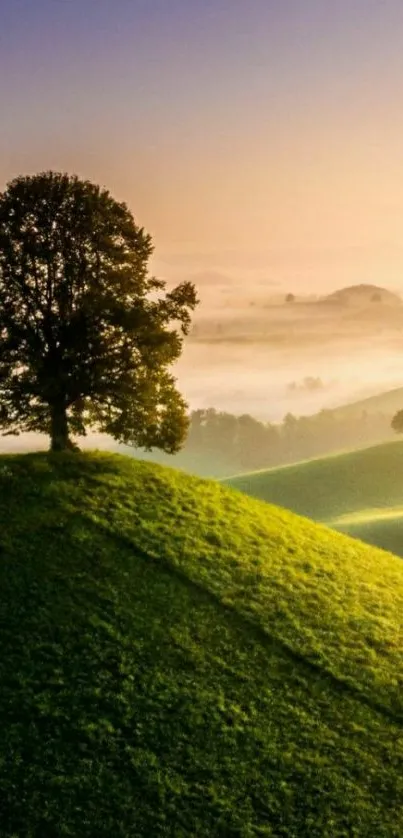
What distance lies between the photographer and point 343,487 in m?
115

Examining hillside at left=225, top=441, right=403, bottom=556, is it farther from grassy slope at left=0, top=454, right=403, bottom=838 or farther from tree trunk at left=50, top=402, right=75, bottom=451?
grassy slope at left=0, top=454, right=403, bottom=838

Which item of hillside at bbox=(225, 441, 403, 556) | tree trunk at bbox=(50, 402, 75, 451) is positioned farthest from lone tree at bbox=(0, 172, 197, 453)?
hillside at bbox=(225, 441, 403, 556)

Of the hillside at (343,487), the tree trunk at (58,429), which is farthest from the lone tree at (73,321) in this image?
the hillside at (343,487)

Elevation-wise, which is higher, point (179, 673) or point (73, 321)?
point (73, 321)

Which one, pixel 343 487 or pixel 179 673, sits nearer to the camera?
pixel 179 673


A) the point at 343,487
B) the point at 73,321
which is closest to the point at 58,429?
the point at 73,321

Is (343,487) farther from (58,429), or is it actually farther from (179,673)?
(179,673)

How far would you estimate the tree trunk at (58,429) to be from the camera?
36625 mm

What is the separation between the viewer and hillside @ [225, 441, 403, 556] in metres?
96.2

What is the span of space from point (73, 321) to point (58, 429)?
567cm

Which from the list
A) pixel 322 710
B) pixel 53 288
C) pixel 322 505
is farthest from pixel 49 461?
pixel 322 505

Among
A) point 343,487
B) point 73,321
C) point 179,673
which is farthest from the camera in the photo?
point 343,487

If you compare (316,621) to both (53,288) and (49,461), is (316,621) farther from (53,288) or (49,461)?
(53,288)

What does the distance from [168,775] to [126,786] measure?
46.0 inches
